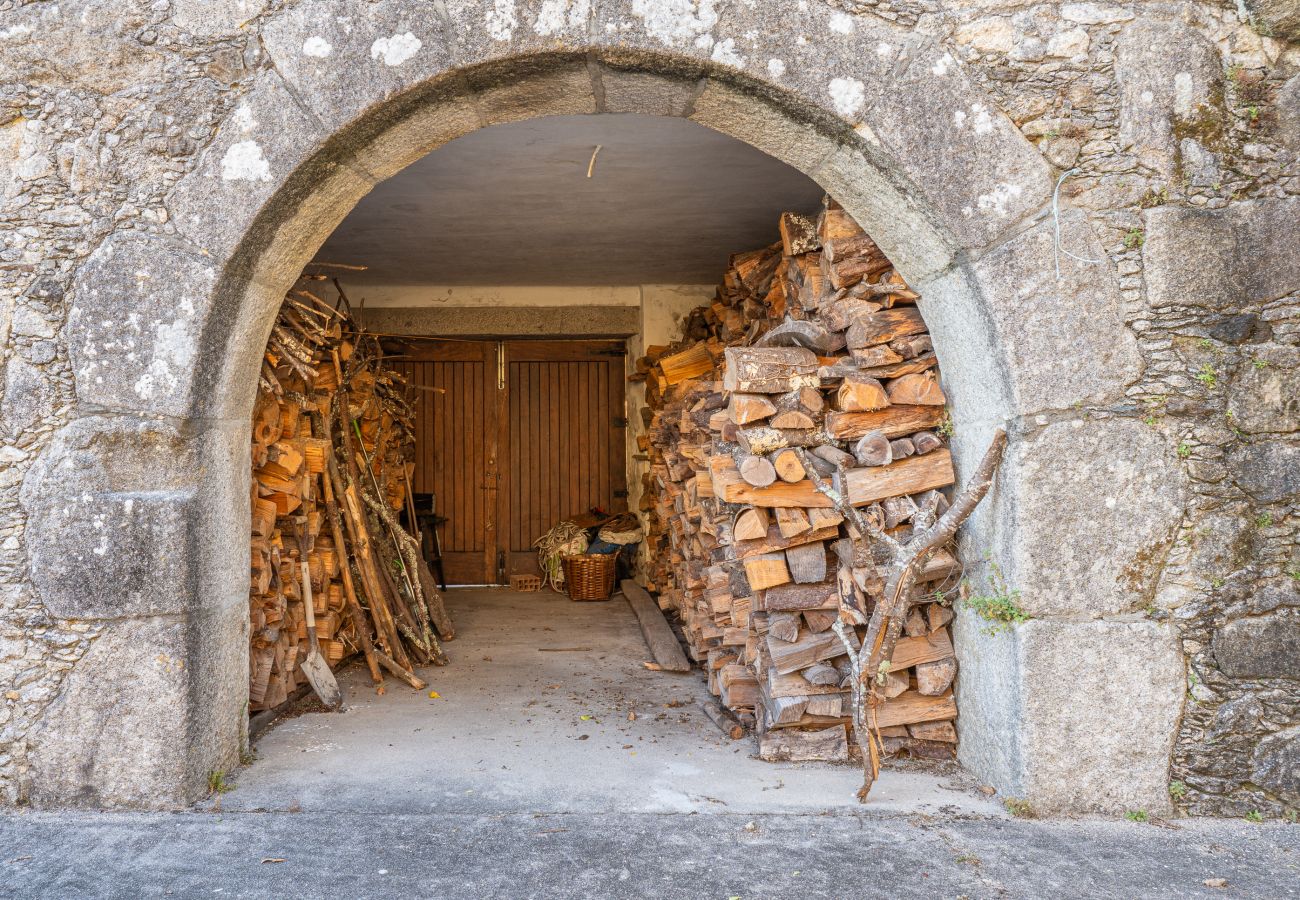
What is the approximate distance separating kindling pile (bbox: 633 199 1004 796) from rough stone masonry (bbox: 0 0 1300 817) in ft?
1.27

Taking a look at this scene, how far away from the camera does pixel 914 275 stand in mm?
3158

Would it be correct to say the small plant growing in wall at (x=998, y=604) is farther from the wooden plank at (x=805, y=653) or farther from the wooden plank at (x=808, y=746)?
the wooden plank at (x=808, y=746)

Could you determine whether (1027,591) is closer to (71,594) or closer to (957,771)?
(957,771)

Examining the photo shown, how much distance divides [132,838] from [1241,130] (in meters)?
4.14

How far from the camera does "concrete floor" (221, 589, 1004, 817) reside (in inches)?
116

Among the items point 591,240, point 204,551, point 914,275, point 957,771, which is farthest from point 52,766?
point 591,240

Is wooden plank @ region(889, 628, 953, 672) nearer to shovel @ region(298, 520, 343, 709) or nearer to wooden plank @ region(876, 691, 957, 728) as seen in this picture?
wooden plank @ region(876, 691, 957, 728)

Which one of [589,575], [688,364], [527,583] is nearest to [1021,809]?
[688,364]

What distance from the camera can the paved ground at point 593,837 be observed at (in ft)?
7.89

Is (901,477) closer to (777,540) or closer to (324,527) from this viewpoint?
(777,540)

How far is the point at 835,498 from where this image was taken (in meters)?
3.07

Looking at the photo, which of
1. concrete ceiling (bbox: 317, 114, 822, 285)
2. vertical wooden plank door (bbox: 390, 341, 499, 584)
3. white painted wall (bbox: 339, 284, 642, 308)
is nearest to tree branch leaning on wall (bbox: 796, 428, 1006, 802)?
concrete ceiling (bbox: 317, 114, 822, 285)

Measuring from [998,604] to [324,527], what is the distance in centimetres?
341

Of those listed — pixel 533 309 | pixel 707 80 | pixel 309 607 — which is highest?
pixel 533 309
